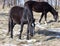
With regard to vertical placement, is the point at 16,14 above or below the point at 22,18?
above

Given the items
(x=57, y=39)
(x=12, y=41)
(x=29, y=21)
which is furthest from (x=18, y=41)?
(x=57, y=39)

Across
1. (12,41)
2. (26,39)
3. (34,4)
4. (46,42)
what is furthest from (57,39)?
(34,4)

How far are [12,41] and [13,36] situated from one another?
0.92m

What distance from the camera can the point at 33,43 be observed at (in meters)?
8.20

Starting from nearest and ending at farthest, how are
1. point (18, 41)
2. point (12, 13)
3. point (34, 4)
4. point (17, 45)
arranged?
point (17, 45) → point (18, 41) → point (12, 13) → point (34, 4)

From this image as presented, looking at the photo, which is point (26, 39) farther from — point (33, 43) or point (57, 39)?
point (57, 39)

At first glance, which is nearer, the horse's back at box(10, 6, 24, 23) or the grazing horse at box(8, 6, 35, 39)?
the grazing horse at box(8, 6, 35, 39)

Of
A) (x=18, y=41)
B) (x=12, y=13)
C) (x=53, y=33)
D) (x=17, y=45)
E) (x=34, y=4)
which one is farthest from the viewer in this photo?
(x=34, y=4)

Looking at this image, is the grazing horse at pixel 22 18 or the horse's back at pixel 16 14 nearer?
the grazing horse at pixel 22 18

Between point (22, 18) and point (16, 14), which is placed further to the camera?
point (16, 14)

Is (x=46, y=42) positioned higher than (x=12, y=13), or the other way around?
(x=12, y=13)

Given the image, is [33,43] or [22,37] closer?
[33,43]

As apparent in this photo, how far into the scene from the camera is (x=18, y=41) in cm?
844

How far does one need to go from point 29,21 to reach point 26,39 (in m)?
0.85
